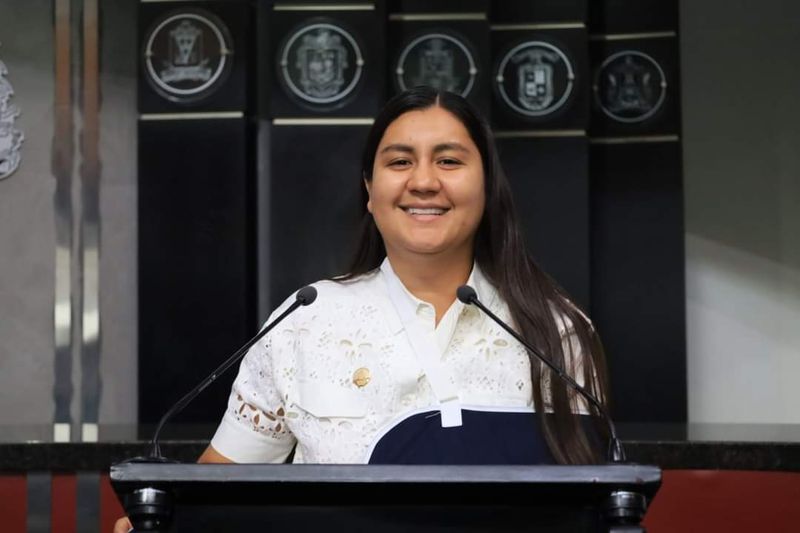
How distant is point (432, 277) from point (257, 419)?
311 millimetres

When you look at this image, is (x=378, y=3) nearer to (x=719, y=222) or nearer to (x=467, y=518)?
(x=719, y=222)

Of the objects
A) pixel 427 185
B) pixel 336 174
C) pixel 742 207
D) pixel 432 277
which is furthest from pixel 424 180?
pixel 742 207

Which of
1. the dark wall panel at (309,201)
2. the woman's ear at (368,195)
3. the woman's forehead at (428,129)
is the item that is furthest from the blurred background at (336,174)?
the woman's forehead at (428,129)

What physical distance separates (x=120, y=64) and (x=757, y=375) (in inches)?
110

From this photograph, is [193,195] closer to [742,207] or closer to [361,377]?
[742,207]

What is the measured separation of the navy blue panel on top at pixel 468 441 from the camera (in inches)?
72.1

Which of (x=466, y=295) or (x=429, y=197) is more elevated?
(x=429, y=197)

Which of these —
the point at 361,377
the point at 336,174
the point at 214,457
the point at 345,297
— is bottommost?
the point at 214,457

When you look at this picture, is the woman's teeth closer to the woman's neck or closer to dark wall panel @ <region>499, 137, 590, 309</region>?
the woman's neck

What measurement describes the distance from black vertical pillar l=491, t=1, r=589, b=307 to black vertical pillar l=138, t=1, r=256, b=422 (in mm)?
982

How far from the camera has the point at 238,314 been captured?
514 cm

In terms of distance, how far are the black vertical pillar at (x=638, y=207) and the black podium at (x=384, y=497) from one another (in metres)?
4.14

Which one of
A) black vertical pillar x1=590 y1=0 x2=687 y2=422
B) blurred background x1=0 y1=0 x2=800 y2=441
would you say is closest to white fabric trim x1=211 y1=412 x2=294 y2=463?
blurred background x1=0 y1=0 x2=800 y2=441

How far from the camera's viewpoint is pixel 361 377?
1.93 meters
